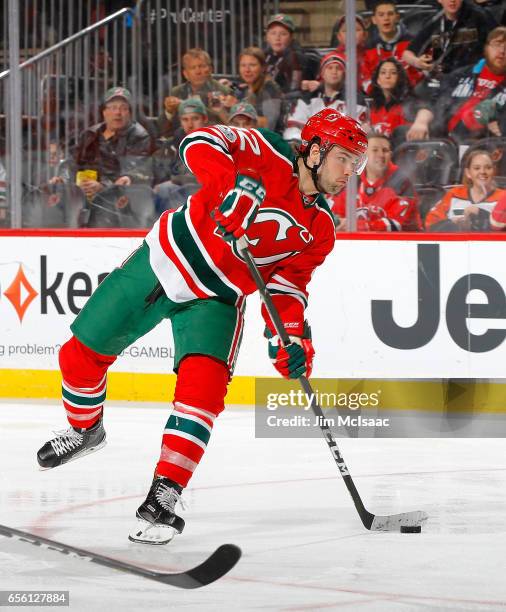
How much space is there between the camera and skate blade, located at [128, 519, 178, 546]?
3.22 metres

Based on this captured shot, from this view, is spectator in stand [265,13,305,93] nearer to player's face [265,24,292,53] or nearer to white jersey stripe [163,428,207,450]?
player's face [265,24,292,53]

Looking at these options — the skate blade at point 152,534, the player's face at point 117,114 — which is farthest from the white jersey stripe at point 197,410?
the player's face at point 117,114

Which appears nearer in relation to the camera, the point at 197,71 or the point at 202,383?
the point at 202,383

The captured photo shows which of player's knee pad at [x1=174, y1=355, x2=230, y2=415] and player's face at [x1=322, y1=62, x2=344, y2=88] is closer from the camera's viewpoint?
player's knee pad at [x1=174, y1=355, x2=230, y2=415]

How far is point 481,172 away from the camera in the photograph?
5777 millimetres

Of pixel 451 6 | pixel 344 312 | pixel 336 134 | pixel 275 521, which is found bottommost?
pixel 344 312

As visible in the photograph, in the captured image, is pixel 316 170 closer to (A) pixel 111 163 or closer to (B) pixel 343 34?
(B) pixel 343 34

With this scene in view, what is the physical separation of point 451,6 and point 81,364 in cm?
305

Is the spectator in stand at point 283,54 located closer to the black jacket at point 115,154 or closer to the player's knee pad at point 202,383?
the black jacket at point 115,154

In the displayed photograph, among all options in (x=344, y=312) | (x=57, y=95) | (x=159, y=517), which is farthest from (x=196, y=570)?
(x=57, y=95)

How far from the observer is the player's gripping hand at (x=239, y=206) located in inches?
129

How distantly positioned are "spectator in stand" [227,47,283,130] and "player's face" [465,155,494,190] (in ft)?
3.09

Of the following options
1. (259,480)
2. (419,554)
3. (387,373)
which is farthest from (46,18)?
(419,554)
